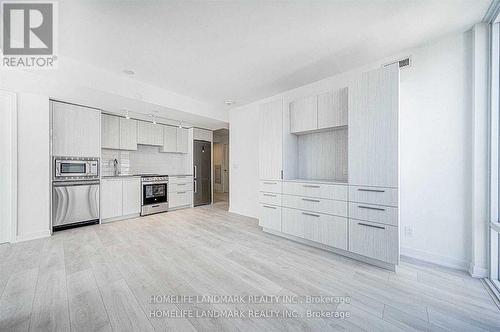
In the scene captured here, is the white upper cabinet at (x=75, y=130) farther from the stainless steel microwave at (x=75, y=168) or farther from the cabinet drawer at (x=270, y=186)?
the cabinet drawer at (x=270, y=186)

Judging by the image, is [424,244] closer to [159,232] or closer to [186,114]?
[159,232]

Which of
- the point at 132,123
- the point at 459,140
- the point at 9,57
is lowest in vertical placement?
the point at 459,140

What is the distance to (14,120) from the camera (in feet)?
9.81

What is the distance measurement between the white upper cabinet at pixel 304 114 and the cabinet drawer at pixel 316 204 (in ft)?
3.74

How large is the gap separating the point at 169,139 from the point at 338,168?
4.40 meters

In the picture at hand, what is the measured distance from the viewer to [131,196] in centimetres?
446

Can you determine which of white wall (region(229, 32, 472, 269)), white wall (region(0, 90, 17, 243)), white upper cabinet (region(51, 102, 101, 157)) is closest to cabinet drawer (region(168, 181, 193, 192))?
white upper cabinet (region(51, 102, 101, 157))

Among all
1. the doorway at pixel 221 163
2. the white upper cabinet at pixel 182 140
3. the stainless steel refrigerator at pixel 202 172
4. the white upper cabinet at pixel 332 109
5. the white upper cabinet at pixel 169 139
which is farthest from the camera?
the doorway at pixel 221 163

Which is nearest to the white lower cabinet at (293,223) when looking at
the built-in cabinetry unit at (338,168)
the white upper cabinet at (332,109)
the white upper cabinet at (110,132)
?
the built-in cabinetry unit at (338,168)

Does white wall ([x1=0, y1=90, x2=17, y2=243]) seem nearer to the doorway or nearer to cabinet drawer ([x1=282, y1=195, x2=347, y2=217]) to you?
cabinet drawer ([x1=282, y1=195, x2=347, y2=217])

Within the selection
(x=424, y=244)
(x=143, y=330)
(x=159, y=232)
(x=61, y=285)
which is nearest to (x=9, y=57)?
(x=61, y=285)

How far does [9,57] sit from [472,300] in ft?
18.5

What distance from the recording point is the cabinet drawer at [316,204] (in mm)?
2586

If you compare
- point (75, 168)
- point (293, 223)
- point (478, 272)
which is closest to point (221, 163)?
point (75, 168)
